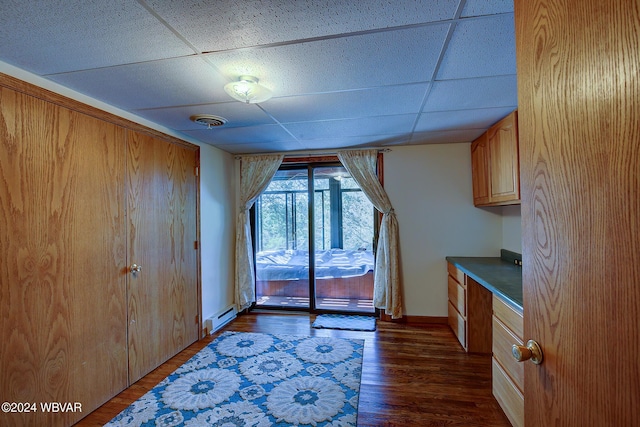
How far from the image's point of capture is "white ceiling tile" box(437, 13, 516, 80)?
1.28m

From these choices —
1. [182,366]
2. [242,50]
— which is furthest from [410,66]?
[182,366]

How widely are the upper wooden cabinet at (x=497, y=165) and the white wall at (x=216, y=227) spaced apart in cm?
311

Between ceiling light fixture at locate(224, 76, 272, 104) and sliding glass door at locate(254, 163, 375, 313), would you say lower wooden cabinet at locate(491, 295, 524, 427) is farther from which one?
ceiling light fixture at locate(224, 76, 272, 104)

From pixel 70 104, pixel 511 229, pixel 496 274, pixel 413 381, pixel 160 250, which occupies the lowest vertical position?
pixel 413 381

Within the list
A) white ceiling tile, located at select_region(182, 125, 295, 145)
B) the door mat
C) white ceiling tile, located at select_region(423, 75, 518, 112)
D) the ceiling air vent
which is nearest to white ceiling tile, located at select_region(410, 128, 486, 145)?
white ceiling tile, located at select_region(423, 75, 518, 112)

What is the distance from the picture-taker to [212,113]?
2.36m

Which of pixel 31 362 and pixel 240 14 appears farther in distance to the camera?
pixel 31 362

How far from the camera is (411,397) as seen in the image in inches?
82.9

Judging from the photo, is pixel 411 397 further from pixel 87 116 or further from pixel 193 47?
pixel 87 116

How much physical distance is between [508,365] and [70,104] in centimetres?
334

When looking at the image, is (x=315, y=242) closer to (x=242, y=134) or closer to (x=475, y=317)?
(x=242, y=134)

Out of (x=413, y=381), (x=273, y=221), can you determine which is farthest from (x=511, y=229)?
(x=273, y=221)

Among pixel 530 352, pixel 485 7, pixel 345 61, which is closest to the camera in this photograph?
pixel 530 352

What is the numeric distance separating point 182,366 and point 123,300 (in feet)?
2.77
